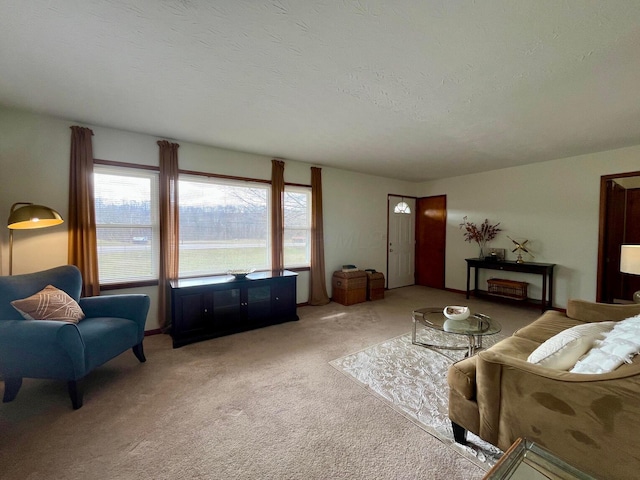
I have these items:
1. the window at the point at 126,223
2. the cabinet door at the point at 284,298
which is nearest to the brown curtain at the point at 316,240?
the cabinet door at the point at 284,298

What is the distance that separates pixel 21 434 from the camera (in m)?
1.73

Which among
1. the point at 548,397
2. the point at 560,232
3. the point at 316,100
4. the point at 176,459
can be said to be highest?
the point at 316,100

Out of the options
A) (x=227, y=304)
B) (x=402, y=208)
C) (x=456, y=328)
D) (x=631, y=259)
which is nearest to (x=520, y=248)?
(x=402, y=208)

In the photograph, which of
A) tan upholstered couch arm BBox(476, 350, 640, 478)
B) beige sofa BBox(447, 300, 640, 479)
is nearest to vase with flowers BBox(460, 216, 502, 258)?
beige sofa BBox(447, 300, 640, 479)

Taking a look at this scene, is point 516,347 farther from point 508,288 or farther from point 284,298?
point 508,288

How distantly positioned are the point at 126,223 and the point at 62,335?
1734mm

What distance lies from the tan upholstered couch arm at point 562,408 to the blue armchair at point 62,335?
272cm

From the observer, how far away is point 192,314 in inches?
126

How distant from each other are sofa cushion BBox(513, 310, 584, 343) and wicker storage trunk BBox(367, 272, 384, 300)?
2.70 meters

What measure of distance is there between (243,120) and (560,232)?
5.12 meters

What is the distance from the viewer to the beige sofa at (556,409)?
1.12 m

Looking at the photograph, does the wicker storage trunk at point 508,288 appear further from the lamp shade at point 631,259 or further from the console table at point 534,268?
the lamp shade at point 631,259

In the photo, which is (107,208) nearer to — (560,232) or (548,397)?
(548,397)

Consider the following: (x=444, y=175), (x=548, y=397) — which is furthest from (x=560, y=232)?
(x=548, y=397)
